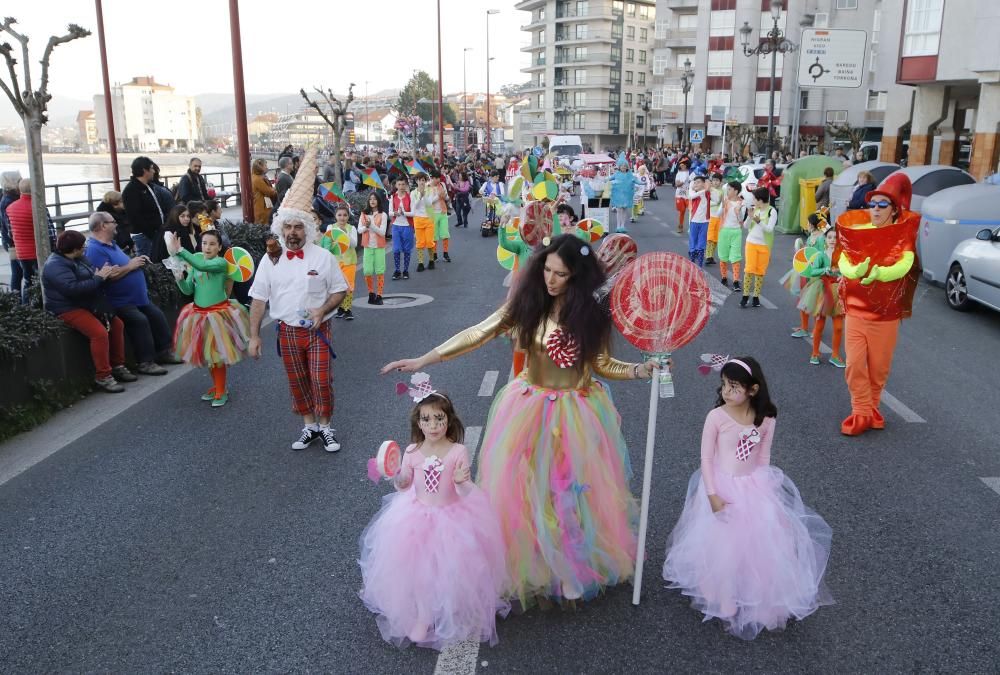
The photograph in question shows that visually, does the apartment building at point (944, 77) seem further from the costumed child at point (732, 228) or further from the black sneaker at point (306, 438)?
the black sneaker at point (306, 438)

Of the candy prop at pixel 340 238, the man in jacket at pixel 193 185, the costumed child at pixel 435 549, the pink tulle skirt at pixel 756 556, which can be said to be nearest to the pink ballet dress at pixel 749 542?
the pink tulle skirt at pixel 756 556

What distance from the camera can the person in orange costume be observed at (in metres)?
6.52

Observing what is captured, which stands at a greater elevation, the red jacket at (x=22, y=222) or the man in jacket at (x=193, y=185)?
the man in jacket at (x=193, y=185)

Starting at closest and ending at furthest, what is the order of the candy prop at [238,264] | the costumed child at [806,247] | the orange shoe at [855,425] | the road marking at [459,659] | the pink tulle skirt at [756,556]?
the road marking at [459,659] < the pink tulle skirt at [756,556] < the orange shoe at [855,425] < the candy prop at [238,264] < the costumed child at [806,247]

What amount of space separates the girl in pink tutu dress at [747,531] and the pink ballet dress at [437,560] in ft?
3.24

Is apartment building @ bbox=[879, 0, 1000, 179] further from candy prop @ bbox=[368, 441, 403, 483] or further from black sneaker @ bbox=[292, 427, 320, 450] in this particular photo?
candy prop @ bbox=[368, 441, 403, 483]

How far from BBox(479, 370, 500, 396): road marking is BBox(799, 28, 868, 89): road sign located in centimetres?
2671

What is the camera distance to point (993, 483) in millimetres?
5848

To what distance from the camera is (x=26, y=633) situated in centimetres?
408

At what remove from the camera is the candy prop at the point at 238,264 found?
773 cm

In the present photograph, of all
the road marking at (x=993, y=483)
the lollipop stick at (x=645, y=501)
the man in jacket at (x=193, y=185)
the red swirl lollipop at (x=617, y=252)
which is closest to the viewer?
the lollipop stick at (x=645, y=501)

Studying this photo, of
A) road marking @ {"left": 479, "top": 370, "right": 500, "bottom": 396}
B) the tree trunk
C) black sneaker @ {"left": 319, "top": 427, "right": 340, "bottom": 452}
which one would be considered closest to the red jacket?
the tree trunk

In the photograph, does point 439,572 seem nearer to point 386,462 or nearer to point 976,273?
point 386,462

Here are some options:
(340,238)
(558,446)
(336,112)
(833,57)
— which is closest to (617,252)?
(558,446)
